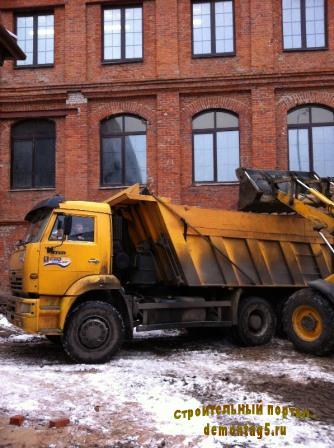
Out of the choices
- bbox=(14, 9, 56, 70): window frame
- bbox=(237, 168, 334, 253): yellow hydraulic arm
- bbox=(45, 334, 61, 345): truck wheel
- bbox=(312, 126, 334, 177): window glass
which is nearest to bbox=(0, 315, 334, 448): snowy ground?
bbox=(45, 334, 61, 345): truck wheel

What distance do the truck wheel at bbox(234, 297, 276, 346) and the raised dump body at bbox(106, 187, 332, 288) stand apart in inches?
16.5

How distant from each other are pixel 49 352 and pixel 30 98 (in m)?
10.5

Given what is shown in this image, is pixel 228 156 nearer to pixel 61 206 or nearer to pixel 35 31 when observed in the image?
pixel 35 31

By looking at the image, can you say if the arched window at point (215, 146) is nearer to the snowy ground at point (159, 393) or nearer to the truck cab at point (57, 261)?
the snowy ground at point (159, 393)

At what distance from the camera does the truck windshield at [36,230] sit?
9.00 m

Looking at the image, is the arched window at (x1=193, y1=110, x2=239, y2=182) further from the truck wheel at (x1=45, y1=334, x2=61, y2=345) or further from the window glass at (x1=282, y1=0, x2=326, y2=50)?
the truck wheel at (x1=45, y1=334, x2=61, y2=345)

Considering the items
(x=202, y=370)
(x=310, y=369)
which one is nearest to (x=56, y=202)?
(x=202, y=370)

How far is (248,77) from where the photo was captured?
1709 cm

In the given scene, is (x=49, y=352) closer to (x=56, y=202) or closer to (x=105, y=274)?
(x=105, y=274)

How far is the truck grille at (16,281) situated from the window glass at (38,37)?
1085 centimetres

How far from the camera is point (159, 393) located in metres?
6.81

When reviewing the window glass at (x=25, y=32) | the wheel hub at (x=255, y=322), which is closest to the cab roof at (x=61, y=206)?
the wheel hub at (x=255, y=322)

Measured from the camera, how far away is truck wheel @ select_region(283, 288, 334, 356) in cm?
927

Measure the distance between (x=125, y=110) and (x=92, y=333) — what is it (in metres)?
10.4
